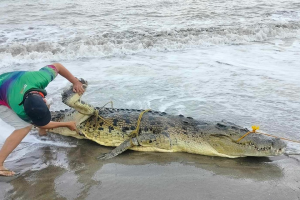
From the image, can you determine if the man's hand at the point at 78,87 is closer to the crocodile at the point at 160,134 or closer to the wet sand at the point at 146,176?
the crocodile at the point at 160,134

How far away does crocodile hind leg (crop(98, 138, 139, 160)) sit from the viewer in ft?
12.1

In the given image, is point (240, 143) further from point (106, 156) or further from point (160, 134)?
point (106, 156)

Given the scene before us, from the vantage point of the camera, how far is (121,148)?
3764 mm

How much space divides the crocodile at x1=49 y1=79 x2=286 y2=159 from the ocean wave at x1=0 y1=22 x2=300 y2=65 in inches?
227

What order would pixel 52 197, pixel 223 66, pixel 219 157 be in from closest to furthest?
1. pixel 52 197
2. pixel 219 157
3. pixel 223 66

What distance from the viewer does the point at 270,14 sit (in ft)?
54.6

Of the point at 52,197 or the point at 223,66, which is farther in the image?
the point at 223,66

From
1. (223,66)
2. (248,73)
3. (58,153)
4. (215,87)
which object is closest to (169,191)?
(58,153)

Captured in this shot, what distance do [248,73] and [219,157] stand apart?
13.3 feet

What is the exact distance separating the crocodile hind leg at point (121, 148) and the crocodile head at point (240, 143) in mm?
1005

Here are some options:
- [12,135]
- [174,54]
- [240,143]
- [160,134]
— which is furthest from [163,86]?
[12,135]

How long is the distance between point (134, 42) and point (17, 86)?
8333 mm

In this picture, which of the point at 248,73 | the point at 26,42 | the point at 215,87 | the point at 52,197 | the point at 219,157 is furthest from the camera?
the point at 26,42

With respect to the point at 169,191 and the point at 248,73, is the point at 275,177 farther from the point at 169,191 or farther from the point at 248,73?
the point at 248,73
